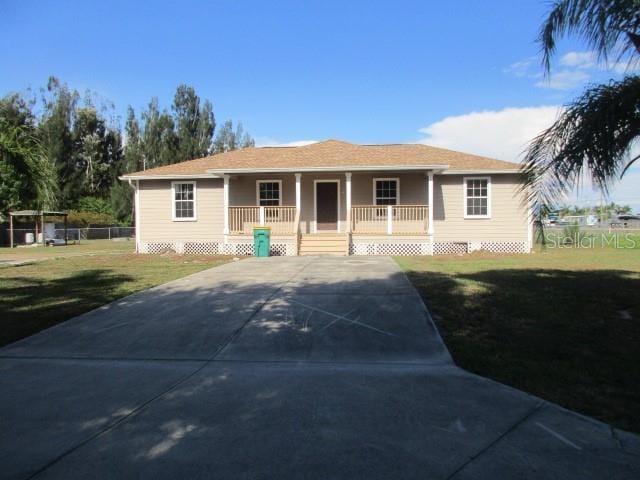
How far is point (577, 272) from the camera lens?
11.9 meters

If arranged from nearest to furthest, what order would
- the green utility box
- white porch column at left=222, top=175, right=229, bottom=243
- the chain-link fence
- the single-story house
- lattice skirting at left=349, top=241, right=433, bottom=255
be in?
1. the green utility box
2. lattice skirting at left=349, top=241, right=433, bottom=255
3. the single-story house
4. white porch column at left=222, top=175, right=229, bottom=243
5. the chain-link fence

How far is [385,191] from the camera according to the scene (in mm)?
19641

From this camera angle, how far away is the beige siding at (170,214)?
775 inches

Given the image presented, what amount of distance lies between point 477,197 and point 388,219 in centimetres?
387

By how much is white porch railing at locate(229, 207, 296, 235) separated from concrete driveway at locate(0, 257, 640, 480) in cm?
1134

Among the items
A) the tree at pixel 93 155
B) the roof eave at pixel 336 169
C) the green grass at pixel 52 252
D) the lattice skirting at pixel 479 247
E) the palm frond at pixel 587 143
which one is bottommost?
the green grass at pixel 52 252

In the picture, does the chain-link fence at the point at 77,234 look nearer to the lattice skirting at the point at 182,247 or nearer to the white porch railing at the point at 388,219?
the lattice skirting at the point at 182,247

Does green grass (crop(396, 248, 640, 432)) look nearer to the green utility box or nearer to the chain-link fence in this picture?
the green utility box

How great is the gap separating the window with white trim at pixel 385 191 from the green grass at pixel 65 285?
6767 millimetres

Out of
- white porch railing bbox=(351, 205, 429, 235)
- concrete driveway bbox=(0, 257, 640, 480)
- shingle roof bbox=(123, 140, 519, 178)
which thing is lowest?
concrete driveway bbox=(0, 257, 640, 480)

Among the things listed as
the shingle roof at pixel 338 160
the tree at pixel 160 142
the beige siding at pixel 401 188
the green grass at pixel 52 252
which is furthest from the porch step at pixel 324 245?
the tree at pixel 160 142

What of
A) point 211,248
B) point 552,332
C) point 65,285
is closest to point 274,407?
point 552,332

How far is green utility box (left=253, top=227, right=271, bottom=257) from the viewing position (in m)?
17.2

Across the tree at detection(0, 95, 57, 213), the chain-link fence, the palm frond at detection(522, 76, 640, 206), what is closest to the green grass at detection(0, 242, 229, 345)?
the tree at detection(0, 95, 57, 213)
